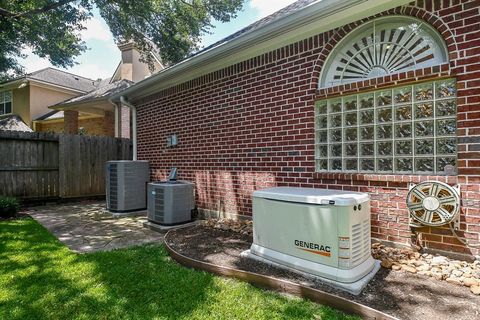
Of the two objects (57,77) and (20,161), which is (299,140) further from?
(57,77)

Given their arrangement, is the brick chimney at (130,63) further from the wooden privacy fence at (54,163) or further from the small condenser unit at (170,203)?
the small condenser unit at (170,203)

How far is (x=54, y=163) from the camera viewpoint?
768 centimetres

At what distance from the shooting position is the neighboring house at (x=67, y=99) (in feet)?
40.5

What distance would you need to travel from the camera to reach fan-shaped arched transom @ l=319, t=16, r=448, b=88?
10.2 feet

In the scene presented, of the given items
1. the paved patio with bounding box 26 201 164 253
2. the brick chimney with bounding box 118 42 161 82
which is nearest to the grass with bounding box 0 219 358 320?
the paved patio with bounding box 26 201 164 253

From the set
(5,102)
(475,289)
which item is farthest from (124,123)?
(5,102)

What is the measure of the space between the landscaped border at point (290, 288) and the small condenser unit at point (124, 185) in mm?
3274

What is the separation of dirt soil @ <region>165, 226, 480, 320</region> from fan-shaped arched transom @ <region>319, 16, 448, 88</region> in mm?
2212

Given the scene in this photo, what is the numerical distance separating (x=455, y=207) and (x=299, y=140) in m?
1.95

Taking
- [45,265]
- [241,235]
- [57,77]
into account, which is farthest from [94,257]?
[57,77]

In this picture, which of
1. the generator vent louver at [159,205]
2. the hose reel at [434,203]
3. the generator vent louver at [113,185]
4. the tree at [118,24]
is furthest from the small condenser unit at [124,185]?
the tree at [118,24]

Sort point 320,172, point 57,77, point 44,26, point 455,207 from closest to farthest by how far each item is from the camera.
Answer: point 455,207, point 320,172, point 44,26, point 57,77

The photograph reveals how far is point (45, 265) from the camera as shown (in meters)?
3.22

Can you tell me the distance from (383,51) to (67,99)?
17.9 m
